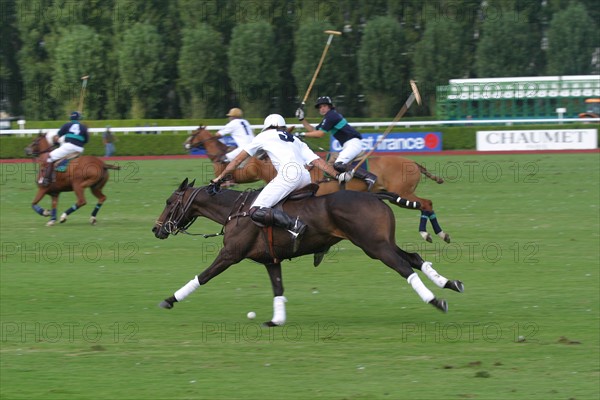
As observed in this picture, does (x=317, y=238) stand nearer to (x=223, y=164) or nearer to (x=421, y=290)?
(x=421, y=290)

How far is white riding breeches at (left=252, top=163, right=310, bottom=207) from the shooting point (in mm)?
10734

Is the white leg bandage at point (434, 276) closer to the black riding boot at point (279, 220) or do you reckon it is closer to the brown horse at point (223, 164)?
the black riding boot at point (279, 220)

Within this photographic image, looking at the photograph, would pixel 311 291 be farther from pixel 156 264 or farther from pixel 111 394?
pixel 111 394

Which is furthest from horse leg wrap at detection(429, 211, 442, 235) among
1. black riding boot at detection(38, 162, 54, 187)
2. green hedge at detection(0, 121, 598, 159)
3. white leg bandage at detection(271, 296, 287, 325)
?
green hedge at detection(0, 121, 598, 159)

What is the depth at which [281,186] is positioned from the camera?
1077cm

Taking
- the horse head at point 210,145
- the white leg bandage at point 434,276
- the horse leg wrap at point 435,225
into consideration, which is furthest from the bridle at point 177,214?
the horse head at point 210,145

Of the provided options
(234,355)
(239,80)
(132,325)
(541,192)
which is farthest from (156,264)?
(239,80)

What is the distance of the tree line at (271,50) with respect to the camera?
5547cm

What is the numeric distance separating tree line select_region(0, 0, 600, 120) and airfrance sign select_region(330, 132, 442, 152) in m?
16.0

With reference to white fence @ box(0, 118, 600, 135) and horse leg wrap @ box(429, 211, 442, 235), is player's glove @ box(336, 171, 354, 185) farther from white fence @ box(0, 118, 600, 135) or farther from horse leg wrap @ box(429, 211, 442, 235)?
white fence @ box(0, 118, 600, 135)

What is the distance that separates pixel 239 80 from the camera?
56281 mm

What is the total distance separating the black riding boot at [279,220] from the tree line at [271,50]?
45.1 m

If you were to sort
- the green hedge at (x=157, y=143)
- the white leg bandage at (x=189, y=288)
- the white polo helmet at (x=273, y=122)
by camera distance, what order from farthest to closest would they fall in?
the green hedge at (x=157, y=143) < the white polo helmet at (x=273, y=122) < the white leg bandage at (x=189, y=288)

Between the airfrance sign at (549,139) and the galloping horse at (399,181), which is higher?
the galloping horse at (399,181)
